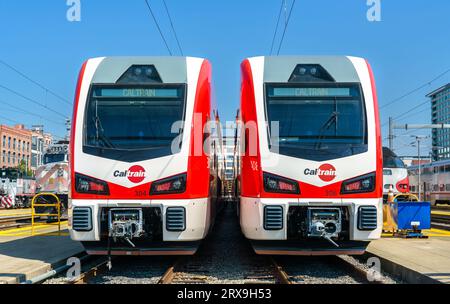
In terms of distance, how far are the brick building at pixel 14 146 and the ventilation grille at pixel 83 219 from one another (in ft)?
234

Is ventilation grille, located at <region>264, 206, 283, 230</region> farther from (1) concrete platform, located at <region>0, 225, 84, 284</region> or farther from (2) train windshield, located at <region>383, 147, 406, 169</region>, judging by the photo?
(2) train windshield, located at <region>383, 147, 406, 169</region>

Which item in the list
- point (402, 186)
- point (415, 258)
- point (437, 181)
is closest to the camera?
point (415, 258)

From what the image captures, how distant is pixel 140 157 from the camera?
718 cm

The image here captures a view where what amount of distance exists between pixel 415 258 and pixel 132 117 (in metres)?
5.43

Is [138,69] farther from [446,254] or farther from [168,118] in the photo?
[446,254]

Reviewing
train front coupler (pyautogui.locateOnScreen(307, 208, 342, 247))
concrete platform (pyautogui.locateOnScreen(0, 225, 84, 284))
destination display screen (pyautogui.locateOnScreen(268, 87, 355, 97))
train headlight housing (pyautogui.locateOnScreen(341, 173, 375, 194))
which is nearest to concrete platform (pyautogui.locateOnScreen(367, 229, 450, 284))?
train front coupler (pyautogui.locateOnScreen(307, 208, 342, 247))

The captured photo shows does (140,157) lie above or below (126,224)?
above

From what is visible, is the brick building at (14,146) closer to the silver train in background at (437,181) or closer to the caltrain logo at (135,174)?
the silver train in background at (437,181)

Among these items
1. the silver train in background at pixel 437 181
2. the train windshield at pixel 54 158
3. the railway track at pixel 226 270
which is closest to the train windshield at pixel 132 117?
the railway track at pixel 226 270

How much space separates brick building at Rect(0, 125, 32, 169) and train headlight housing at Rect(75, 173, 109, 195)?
71.3 meters

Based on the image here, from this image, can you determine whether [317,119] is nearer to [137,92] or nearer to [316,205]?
[316,205]

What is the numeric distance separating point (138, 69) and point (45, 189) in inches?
559

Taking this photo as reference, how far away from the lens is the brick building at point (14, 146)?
2840 inches

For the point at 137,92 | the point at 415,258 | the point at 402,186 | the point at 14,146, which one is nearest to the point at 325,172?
the point at 415,258
